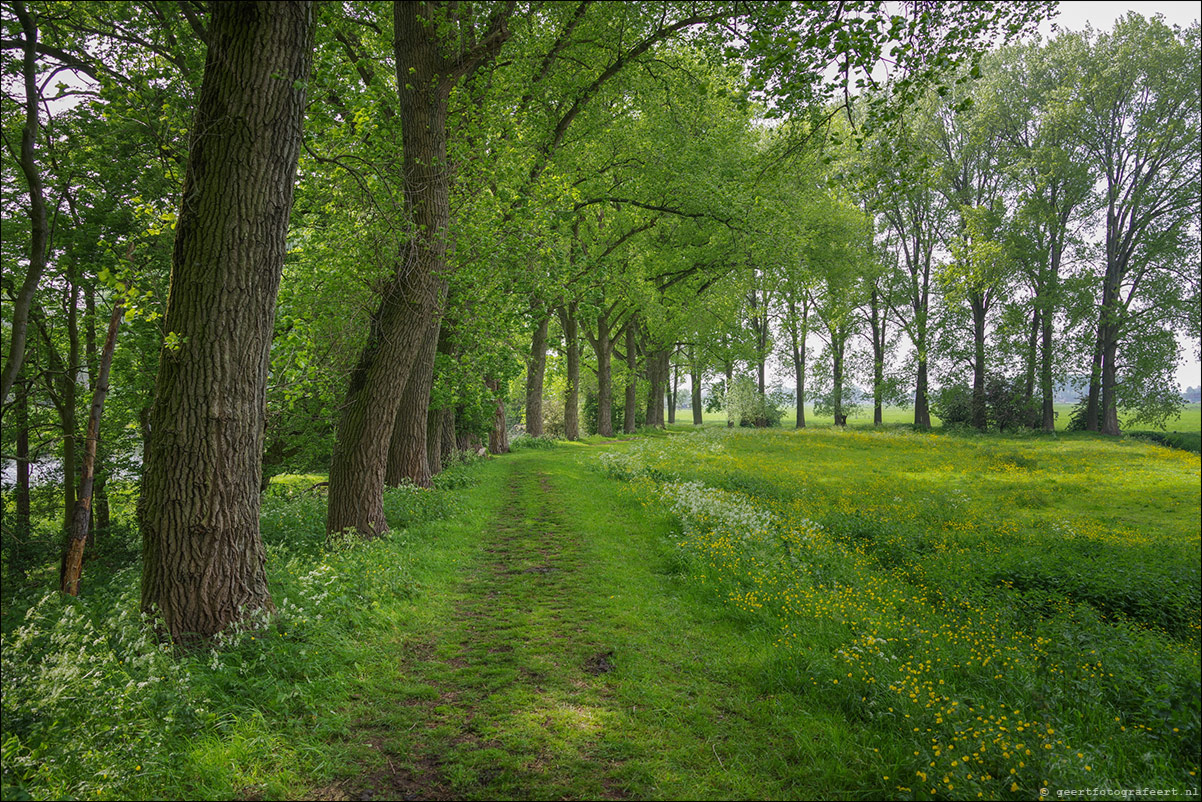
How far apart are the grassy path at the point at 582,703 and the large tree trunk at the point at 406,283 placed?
7.48 feet

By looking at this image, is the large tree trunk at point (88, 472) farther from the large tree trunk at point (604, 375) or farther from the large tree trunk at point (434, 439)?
the large tree trunk at point (604, 375)

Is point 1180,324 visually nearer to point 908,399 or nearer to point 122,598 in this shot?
point 908,399

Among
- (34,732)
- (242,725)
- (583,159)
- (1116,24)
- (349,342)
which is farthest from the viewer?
(1116,24)

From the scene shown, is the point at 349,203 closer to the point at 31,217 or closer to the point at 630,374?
the point at 31,217

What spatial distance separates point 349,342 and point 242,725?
28.4 feet

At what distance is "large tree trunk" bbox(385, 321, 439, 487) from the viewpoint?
12352mm

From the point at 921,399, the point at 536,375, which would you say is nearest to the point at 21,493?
the point at 536,375

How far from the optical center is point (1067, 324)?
2952 cm

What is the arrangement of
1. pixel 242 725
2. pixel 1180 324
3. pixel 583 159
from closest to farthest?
1. pixel 242 725
2. pixel 583 159
3. pixel 1180 324

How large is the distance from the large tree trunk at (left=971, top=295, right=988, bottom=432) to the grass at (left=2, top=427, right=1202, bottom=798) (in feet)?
86.3

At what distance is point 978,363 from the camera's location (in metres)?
34.4

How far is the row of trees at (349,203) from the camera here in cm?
515

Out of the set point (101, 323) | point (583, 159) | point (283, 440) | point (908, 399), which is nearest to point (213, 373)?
point (101, 323)

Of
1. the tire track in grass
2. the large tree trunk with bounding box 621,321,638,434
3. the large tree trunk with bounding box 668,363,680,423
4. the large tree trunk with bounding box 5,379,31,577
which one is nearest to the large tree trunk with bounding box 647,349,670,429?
the large tree trunk with bounding box 621,321,638,434
